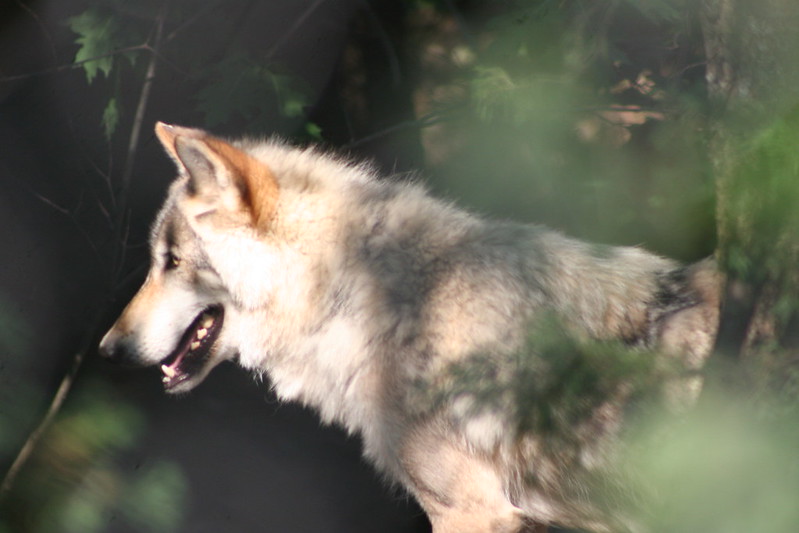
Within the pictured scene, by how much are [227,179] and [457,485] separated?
4.13 feet

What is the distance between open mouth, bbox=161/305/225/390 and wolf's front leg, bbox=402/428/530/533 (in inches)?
36.7

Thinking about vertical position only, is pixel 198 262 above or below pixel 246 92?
below

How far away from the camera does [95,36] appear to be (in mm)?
3934

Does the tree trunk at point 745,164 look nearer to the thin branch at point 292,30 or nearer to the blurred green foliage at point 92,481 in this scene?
the thin branch at point 292,30

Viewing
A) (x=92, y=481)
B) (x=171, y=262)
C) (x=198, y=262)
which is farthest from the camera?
(x=92, y=481)

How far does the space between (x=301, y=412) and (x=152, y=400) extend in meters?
0.80

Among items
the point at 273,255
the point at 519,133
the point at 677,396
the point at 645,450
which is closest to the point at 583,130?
the point at 519,133

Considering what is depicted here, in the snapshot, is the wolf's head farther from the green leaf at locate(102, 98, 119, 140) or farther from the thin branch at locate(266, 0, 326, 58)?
the thin branch at locate(266, 0, 326, 58)

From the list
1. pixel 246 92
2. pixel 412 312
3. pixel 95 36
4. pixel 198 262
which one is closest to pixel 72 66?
pixel 95 36

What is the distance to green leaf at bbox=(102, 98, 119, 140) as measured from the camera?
4059 mm

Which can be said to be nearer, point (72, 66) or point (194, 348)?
point (194, 348)

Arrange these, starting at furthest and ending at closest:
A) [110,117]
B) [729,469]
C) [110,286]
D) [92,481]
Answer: [110,286], [92,481], [110,117], [729,469]

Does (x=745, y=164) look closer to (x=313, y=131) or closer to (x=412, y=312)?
(x=412, y=312)

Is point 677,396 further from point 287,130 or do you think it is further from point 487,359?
point 287,130
